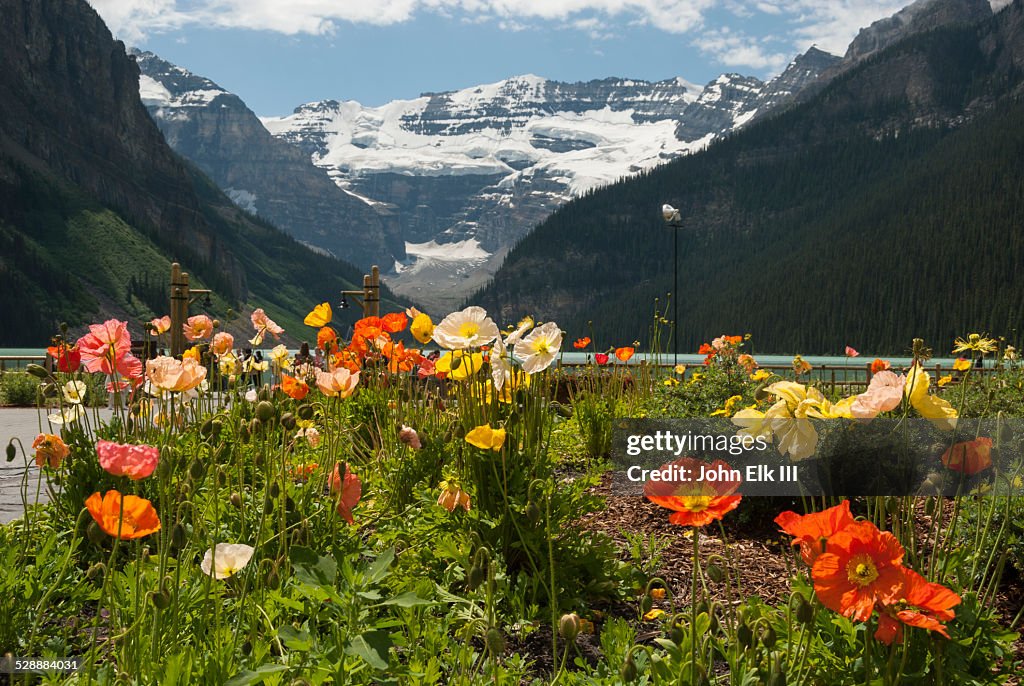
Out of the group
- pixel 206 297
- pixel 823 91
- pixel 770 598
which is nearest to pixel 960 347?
pixel 770 598

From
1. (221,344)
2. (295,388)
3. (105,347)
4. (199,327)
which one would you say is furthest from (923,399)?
(199,327)

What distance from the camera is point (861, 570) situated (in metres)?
1.15

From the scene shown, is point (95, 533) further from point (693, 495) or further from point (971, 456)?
point (971, 456)

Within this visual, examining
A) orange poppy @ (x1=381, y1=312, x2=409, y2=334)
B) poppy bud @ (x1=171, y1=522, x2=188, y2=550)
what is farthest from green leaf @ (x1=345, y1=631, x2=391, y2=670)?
orange poppy @ (x1=381, y1=312, x2=409, y2=334)

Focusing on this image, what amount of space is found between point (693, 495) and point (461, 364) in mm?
1597

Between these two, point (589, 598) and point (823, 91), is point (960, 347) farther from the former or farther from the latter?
point (823, 91)

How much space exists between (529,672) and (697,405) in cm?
351

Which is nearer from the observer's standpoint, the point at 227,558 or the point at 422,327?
the point at 227,558

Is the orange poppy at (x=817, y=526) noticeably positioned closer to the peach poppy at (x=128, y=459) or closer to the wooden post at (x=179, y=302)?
the peach poppy at (x=128, y=459)

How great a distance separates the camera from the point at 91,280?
83.1 meters

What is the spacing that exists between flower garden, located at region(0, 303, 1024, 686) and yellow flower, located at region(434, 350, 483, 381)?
0.02 m

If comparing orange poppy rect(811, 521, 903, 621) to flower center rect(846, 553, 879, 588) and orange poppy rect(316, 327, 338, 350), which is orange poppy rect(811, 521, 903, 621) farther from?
orange poppy rect(316, 327, 338, 350)

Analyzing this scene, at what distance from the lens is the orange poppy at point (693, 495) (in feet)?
4.41

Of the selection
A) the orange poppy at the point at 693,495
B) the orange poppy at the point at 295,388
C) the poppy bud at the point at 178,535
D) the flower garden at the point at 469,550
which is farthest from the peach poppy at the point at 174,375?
the orange poppy at the point at 693,495
